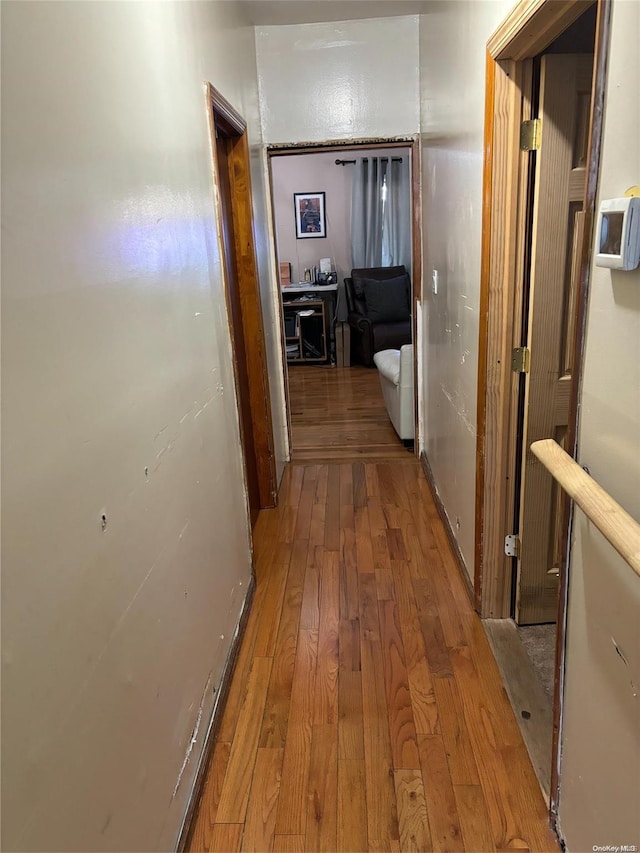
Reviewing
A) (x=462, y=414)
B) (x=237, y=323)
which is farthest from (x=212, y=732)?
(x=237, y=323)

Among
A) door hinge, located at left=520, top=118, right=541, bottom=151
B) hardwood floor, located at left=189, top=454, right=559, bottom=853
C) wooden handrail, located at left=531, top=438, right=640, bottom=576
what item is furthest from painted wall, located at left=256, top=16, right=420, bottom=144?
wooden handrail, located at left=531, top=438, right=640, bottom=576

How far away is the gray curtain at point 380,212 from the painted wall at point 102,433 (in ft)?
17.9

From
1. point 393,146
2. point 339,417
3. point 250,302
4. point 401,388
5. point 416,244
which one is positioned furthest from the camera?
point 339,417

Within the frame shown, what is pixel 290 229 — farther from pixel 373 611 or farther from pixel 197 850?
pixel 197 850

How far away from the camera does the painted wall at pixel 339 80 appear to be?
3254 mm

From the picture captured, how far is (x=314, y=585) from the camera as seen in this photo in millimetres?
2574

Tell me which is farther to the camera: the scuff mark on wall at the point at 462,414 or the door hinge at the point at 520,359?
the scuff mark on wall at the point at 462,414

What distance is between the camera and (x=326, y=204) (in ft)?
23.6

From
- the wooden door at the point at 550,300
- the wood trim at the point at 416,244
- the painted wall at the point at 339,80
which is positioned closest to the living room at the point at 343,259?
the wood trim at the point at 416,244

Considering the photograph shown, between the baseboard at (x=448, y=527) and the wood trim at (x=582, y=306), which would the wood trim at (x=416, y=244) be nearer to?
the baseboard at (x=448, y=527)

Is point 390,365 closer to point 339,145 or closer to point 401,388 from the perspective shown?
point 401,388

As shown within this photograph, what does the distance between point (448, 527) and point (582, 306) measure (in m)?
1.95

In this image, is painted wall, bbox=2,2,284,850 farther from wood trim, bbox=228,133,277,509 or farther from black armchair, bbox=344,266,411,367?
black armchair, bbox=344,266,411,367

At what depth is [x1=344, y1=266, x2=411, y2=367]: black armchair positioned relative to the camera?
6.57 meters
